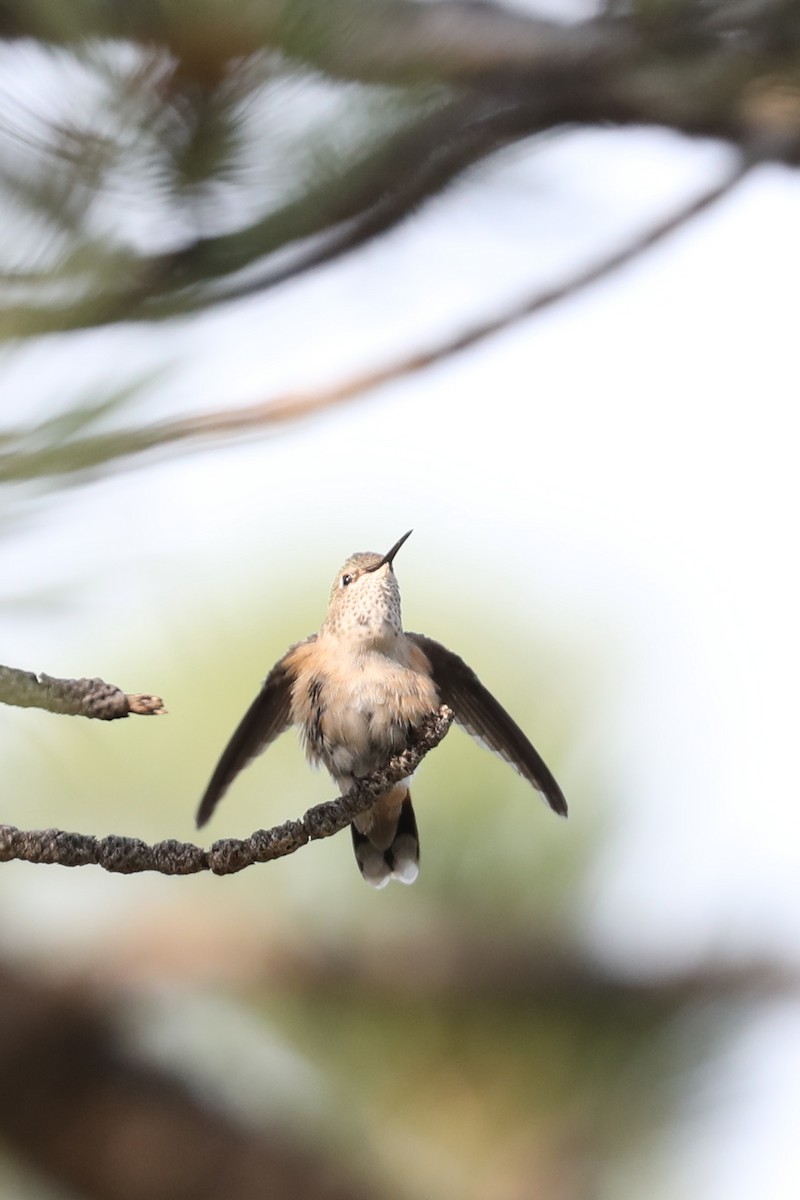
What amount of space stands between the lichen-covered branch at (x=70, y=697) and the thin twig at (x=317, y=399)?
0.48 feet

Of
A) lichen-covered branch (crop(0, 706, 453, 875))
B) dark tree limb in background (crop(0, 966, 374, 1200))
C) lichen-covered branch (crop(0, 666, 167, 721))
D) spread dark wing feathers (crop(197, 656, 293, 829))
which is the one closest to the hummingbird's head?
spread dark wing feathers (crop(197, 656, 293, 829))

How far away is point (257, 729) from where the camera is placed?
2389 millimetres

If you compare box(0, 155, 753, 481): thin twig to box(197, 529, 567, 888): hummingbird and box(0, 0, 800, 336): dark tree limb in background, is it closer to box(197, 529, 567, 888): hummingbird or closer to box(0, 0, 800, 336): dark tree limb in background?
box(0, 0, 800, 336): dark tree limb in background

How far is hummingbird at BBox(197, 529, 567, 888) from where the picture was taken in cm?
213

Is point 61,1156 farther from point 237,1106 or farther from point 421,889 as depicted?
point 421,889

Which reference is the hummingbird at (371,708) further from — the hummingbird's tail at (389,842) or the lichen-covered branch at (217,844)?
the lichen-covered branch at (217,844)

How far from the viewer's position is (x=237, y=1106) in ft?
5.07

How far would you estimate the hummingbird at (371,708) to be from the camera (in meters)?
2.13

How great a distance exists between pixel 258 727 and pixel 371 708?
24cm

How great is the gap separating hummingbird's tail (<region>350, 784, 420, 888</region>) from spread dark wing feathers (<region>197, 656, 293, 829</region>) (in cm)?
22

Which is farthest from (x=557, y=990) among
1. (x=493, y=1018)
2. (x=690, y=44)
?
(x=690, y=44)

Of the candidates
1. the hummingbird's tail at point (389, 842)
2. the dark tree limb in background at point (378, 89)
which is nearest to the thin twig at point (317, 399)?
the dark tree limb in background at point (378, 89)

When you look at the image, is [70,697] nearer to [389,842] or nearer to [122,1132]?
[122,1132]

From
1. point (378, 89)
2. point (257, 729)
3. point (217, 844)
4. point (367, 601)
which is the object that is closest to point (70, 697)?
point (217, 844)
